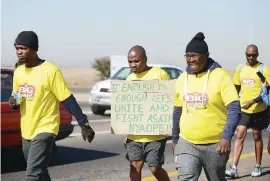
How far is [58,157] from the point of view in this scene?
8969mm

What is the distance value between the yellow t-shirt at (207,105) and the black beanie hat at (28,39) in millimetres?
1547

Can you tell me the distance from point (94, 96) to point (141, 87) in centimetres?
1086

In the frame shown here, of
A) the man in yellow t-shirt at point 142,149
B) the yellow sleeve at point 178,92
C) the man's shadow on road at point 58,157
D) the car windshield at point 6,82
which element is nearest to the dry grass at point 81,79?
the man's shadow on road at point 58,157

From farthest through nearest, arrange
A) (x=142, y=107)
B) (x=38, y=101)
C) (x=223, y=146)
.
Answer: (x=142, y=107), (x=38, y=101), (x=223, y=146)

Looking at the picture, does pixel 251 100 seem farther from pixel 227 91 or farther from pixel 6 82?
pixel 6 82

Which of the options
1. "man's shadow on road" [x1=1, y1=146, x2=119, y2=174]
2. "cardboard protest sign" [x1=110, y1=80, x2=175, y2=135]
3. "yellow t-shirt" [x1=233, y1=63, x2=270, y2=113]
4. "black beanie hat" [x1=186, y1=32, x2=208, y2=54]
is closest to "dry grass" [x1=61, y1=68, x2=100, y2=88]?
"man's shadow on road" [x1=1, y1=146, x2=119, y2=174]

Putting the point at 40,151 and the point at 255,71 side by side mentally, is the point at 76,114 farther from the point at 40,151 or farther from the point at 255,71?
the point at 255,71

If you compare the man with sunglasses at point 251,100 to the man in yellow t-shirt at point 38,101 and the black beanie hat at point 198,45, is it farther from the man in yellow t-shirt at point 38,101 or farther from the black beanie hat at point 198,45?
the man in yellow t-shirt at point 38,101

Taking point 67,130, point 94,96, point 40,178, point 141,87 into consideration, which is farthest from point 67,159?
point 94,96

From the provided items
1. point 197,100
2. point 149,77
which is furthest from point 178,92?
point 149,77

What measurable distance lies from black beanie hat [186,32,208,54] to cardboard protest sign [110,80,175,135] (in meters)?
1.14

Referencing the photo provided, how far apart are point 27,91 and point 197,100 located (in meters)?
1.64

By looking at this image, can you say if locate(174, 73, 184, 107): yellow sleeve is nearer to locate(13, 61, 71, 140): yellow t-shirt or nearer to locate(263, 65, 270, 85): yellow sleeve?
locate(13, 61, 71, 140): yellow t-shirt

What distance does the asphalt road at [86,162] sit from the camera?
7422mm
